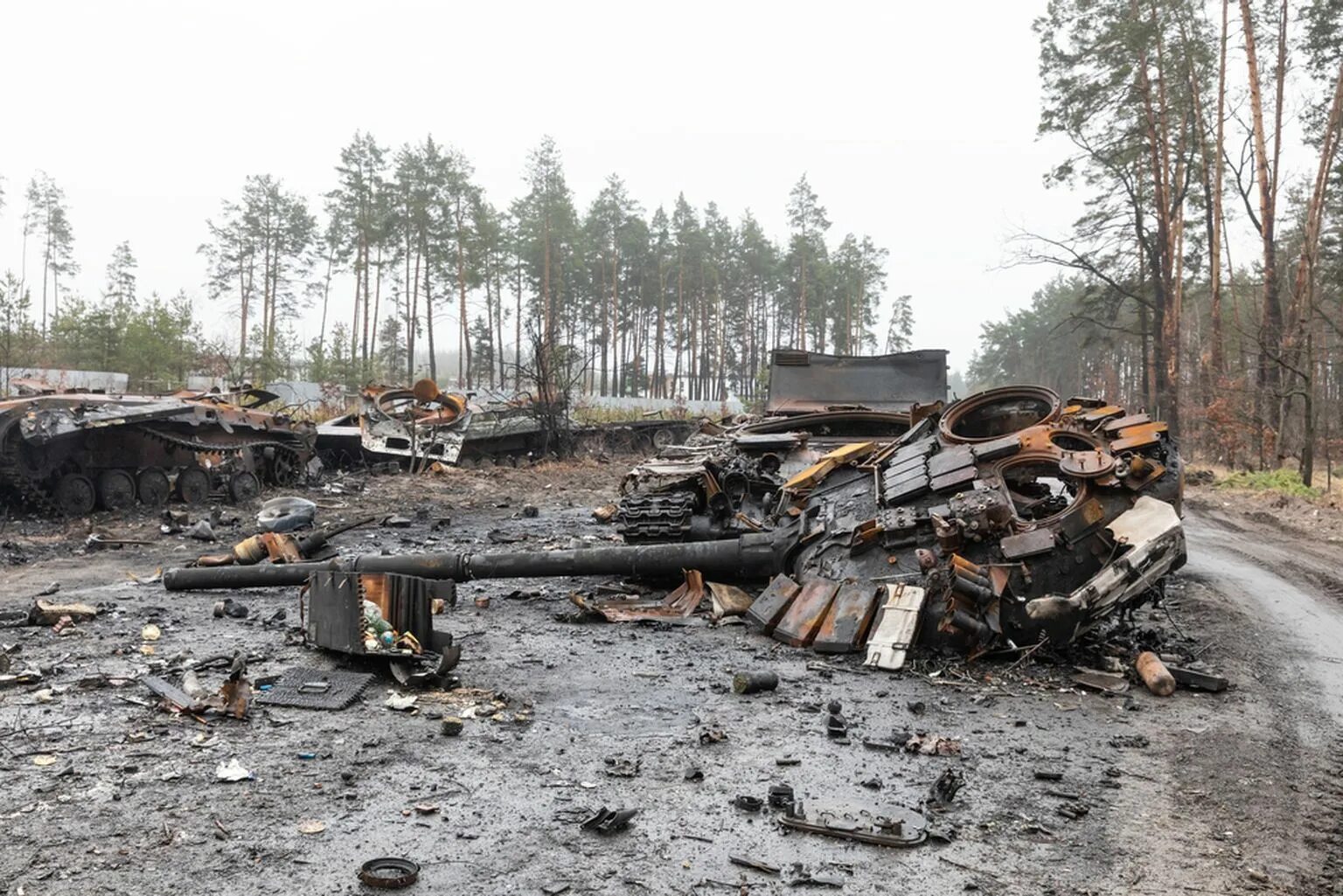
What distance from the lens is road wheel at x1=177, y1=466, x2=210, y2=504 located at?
46.3ft

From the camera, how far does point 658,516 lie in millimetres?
8492

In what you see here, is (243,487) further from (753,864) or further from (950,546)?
(753,864)

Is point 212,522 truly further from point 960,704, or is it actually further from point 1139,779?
point 1139,779

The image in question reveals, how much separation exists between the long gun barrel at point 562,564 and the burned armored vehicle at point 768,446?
683mm

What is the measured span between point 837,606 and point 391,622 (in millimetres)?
2955

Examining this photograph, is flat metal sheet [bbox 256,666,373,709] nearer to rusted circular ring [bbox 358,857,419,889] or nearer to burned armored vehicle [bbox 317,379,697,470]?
rusted circular ring [bbox 358,857,419,889]

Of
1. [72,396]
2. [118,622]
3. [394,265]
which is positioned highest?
[394,265]

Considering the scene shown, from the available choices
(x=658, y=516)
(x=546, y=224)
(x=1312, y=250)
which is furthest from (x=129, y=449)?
(x=546, y=224)

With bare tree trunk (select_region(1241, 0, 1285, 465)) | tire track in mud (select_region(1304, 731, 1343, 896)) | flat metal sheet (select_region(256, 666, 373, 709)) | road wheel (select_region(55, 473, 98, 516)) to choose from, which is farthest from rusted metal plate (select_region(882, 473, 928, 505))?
bare tree trunk (select_region(1241, 0, 1285, 465))

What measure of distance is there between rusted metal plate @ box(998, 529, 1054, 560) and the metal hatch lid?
6.16m

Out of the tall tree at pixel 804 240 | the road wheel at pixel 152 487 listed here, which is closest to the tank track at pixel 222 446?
the road wheel at pixel 152 487

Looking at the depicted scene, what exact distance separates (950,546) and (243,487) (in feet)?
41.4

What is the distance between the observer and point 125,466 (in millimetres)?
13492

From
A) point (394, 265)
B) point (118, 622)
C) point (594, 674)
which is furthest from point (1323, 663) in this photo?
point (394, 265)
